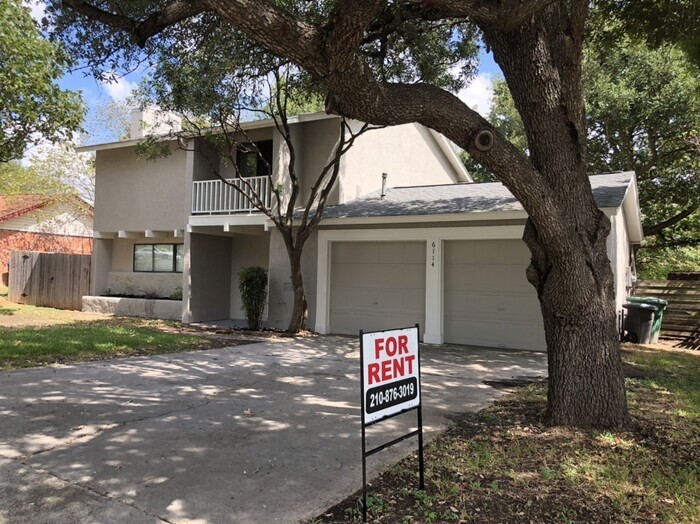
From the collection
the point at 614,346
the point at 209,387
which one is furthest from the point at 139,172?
the point at 614,346

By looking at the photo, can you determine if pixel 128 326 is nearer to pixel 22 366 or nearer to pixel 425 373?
pixel 22 366

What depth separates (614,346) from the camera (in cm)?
503

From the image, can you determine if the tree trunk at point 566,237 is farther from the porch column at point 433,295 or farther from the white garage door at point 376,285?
the white garage door at point 376,285

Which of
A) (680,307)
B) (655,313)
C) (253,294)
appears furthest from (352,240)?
(680,307)

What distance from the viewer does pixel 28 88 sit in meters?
11.7

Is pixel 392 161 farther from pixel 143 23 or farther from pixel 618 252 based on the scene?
pixel 143 23

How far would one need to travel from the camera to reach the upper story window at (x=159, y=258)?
55.5 ft

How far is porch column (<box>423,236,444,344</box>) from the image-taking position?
11.7 metres

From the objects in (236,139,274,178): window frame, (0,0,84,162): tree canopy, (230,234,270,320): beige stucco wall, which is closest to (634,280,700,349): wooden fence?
(230,234,270,320): beige stucco wall

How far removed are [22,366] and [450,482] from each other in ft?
22.7

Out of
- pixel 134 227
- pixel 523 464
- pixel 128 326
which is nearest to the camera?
pixel 523 464

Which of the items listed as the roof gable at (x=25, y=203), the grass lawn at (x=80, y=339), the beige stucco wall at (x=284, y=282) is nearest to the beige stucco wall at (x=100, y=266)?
the grass lawn at (x=80, y=339)

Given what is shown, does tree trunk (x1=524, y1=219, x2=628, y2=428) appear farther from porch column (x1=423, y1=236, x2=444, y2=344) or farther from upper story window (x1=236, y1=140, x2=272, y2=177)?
upper story window (x1=236, y1=140, x2=272, y2=177)

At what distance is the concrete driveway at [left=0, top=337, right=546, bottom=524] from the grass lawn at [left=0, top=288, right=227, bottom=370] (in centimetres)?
102
